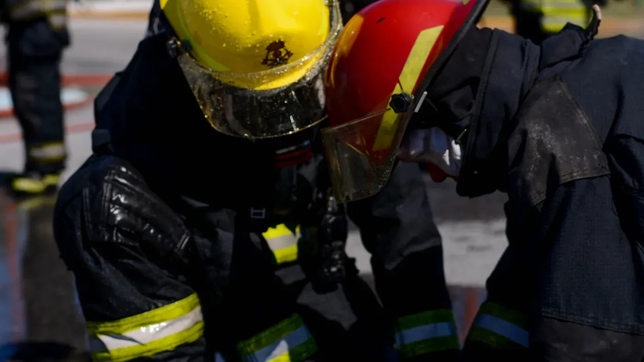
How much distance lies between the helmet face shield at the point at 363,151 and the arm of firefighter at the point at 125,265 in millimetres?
496

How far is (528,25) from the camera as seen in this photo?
446 cm

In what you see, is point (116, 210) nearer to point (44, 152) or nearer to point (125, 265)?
point (125, 265)

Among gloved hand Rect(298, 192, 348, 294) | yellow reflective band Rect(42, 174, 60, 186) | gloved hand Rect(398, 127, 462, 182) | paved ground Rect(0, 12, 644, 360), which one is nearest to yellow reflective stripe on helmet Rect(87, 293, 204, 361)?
gloved hand Rect(298, 192, 348, 294)

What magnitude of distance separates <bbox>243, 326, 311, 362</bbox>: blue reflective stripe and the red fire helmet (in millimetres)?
482

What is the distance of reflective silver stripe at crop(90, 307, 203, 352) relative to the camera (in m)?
2.08

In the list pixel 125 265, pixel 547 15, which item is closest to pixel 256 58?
pixel 125 265

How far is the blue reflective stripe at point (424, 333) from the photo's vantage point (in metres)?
2.32

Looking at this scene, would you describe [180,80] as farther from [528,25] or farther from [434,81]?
[528,25]

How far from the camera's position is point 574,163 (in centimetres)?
158

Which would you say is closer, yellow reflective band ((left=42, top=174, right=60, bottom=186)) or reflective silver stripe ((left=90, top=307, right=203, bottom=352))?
reflective silver stripe ((left=90, top=307, right=203, bottom=352))

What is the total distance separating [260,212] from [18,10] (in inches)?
114

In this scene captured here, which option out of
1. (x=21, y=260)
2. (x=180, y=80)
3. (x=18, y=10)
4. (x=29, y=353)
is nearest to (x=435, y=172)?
(x=180, y=80)

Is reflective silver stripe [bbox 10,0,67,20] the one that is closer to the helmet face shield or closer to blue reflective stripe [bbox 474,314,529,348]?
the helmet face shield

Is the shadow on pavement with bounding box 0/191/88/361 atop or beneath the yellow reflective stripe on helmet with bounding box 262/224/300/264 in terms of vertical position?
beneath
